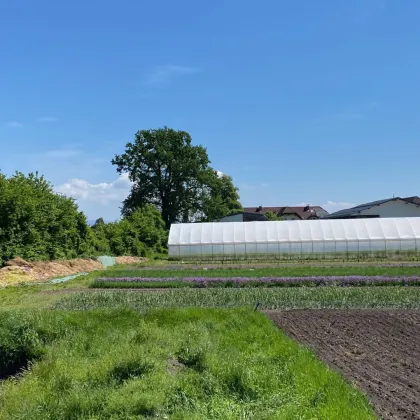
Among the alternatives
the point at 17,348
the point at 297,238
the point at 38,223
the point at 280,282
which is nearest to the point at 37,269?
the point at 38,223

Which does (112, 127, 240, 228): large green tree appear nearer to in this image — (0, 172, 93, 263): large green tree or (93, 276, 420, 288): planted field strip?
(0, 172, 93, 263): large green tree

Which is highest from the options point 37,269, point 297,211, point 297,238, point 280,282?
point 297,211

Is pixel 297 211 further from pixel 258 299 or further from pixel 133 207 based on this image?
pixel 258 299

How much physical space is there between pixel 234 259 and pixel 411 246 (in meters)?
14.3

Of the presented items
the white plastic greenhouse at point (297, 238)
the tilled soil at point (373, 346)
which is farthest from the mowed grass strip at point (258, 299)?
the white plastic greenhouse at point (297, 238)

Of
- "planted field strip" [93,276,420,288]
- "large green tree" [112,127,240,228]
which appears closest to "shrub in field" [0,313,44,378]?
"planted field strip" [93,276,420,288]

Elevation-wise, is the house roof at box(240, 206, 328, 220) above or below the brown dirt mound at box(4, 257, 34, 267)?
above

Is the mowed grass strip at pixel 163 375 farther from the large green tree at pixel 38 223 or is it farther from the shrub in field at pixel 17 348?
the large green tree at pixel 38 223

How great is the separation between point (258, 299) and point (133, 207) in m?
53.6

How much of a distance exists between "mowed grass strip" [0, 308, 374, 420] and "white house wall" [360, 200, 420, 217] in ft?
186

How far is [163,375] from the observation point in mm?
6227

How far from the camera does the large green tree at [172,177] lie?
65.8 m

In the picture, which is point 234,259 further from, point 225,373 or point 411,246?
point 225,373

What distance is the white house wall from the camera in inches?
2457
